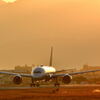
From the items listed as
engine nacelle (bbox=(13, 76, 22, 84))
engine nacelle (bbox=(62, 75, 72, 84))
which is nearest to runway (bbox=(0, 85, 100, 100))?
engine nacelle (bbox=(62, 75, 72, 84))

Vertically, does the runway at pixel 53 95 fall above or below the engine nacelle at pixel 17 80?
below

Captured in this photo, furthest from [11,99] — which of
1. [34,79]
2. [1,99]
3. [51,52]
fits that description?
[51,52]

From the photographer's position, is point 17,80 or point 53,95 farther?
point 17,80

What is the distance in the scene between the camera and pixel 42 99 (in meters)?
37.0

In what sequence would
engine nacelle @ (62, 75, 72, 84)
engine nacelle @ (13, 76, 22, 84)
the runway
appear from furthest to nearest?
1. engine nacelle @ (13, 76, 22, 84)
2. engine nacelle @ (62, 75, 72, 84)
3. the runway

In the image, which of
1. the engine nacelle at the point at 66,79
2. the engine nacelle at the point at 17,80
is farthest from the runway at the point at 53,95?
the engine nacelle at the point at 17,80

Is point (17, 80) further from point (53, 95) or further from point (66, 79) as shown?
point (53, 95)

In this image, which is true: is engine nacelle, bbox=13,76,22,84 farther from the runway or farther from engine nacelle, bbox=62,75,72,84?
the runway

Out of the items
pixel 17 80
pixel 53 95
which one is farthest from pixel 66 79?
pixel 53 95

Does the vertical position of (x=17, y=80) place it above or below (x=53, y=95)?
above

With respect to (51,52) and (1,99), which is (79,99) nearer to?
(1,99)

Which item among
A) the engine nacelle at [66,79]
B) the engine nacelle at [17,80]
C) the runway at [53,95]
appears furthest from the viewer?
the engine nacelle at [17,80]

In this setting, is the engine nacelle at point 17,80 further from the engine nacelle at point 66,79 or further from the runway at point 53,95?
the runway at point 53,95

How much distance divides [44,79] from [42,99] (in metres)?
44.5
